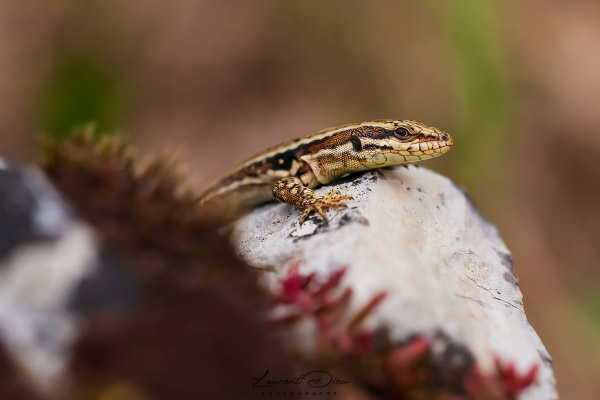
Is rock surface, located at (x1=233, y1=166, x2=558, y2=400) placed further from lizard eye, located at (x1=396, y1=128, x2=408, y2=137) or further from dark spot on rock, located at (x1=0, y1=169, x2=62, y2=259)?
dark spot on rock, located at (x1=0, y1=169, x2=62, y2=259)

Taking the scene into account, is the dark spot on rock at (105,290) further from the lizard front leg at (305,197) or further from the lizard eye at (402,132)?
the lizard eye at (402,132)

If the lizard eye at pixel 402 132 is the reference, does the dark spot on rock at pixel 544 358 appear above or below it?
below

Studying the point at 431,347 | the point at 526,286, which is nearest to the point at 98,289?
the point at 431,347

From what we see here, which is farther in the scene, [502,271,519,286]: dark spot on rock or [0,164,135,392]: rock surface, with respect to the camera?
[502,271,519,286]: dark spot on rock
